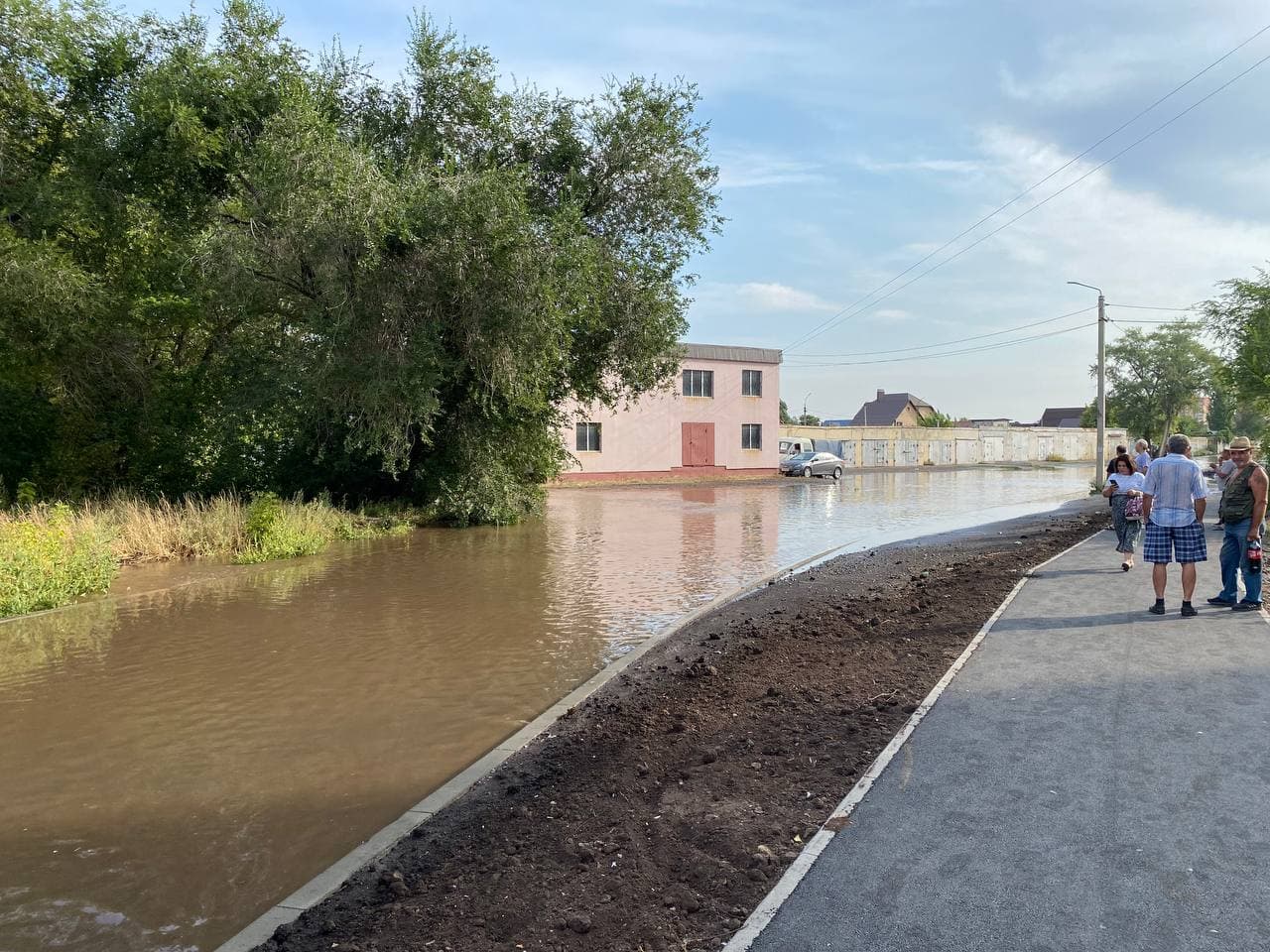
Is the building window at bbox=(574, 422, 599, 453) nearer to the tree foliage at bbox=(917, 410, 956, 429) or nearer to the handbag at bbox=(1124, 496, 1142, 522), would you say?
the handbag at bbox=(1124, 496, 1142, 522)

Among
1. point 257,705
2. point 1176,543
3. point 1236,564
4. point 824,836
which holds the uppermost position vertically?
point 1176,543

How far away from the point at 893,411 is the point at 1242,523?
10042 cm

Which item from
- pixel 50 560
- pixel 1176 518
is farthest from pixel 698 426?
pixel 1176 518

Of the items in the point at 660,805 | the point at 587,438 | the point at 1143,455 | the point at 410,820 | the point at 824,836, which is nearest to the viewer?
the point at 824,836

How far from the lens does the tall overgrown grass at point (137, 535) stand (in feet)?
34.8

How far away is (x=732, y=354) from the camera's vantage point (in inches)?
1780

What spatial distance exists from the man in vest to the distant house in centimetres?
9408

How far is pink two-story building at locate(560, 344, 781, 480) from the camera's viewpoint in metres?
41.7

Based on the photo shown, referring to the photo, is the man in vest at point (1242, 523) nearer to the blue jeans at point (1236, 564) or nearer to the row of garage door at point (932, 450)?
the blue jeans at point (1236, 564)

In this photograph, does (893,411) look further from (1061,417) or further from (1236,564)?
(1236,564)

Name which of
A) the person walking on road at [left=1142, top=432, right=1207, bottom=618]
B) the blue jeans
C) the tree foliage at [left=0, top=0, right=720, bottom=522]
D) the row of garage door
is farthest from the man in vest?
the row of garage door

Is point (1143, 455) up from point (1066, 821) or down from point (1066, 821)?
up

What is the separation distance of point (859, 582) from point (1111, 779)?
7613 millimetres

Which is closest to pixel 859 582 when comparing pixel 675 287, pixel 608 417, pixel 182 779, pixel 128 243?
pixel 182 779
